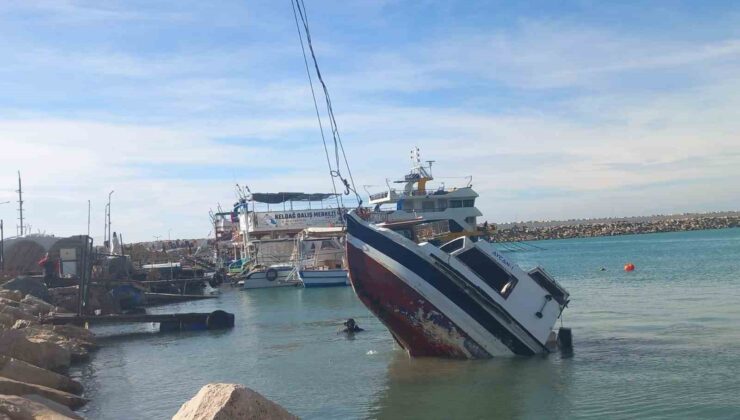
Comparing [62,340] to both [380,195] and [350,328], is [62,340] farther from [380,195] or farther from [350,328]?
[380,195]

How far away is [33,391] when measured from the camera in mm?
13711

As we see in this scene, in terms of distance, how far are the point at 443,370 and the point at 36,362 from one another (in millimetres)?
10136

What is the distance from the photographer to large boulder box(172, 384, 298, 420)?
8599 millimetres

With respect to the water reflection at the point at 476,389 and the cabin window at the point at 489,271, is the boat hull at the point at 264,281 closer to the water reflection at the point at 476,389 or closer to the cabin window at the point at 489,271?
the water reflection at the point at 476,389

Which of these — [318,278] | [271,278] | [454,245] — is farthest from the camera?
[271,278]

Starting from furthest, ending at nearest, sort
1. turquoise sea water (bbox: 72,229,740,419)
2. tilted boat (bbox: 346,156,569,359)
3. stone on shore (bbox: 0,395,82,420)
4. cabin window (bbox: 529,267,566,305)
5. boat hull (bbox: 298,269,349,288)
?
boat hull (bbox: 298,269,349,288) < cabin window (bbox: 529,267,566,305) < tilted boat (bbox: 346,156,569,359) < turquoise sea water (bbox: 72,229,740,419) < stone on shore (bbox: 0,395,82,420)

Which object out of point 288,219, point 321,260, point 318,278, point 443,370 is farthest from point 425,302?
point 288,219

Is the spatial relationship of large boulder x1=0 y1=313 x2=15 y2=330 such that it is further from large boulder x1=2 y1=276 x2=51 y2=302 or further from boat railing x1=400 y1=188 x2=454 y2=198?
boat railing x1=400 y1=188 x2=454 y2=198

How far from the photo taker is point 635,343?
71.1ft

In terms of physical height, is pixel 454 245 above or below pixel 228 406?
above

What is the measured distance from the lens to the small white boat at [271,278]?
173 ft

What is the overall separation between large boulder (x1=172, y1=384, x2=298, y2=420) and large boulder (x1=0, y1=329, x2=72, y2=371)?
36.6 feet

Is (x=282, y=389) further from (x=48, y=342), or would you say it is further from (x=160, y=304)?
(x=160, y=304)

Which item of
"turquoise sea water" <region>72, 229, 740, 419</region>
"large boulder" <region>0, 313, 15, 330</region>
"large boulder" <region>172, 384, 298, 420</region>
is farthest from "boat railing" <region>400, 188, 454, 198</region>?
"large boulder" <region>172, 384, 298, 420</region>
